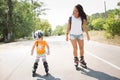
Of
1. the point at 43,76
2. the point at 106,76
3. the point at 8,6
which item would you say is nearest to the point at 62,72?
the point at 43,76

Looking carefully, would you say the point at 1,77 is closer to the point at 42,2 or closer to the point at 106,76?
the point at 106,76

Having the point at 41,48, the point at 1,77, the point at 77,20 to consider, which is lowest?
the point at 1,77

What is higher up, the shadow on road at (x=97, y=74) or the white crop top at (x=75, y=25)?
the white crop top at (x=75, y=25)

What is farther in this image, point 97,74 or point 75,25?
point 75,25

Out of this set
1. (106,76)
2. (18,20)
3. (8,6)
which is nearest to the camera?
(106,76)

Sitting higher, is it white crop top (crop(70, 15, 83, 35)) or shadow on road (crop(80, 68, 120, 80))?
white crop top (crop(70, 15, 83, 35))

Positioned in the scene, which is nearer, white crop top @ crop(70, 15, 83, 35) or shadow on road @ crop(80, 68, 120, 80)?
shadow on road @ crop(80, 68, 120, 80)

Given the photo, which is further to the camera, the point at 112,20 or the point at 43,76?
the point at 112,20

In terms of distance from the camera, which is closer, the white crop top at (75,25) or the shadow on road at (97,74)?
the shadow on road at (97,74)

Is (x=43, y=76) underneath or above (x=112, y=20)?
underneath

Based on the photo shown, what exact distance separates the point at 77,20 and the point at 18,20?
42566 millimetres

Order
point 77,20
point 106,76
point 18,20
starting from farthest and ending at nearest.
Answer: point 18,20 < point 77,20 < point 106,76

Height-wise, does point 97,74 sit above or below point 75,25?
below

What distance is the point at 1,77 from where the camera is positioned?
8.35m
